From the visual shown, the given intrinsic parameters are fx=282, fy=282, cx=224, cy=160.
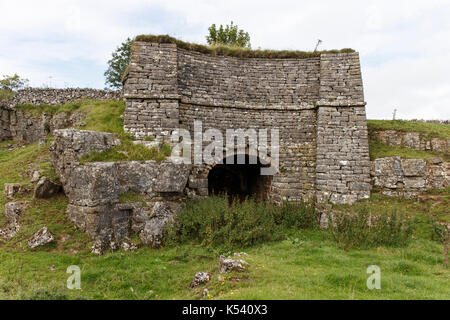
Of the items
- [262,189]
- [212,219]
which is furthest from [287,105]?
[212,219]

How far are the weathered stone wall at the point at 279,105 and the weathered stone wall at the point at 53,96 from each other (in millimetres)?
4104

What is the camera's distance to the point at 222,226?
898 cm

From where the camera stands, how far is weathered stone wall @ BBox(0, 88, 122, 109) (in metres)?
15.1

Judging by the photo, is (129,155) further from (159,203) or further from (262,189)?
(262,189)

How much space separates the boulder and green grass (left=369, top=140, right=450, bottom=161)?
12.2 m

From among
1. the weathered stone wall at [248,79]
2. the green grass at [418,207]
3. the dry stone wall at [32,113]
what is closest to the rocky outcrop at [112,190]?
the weathered stone wall at [248,79]

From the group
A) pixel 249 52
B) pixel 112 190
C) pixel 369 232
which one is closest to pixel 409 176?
pixel 369 232

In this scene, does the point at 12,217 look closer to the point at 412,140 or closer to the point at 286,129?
the point at 286,129

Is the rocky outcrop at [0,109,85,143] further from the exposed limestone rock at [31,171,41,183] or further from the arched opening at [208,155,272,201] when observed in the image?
the arched opening at [208,155,272,201]

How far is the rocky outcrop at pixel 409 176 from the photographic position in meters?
11.0

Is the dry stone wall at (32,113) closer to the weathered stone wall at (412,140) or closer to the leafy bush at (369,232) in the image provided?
the leafy bush at (369,232)

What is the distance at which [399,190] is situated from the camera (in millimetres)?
11148

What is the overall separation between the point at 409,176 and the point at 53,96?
18.2m

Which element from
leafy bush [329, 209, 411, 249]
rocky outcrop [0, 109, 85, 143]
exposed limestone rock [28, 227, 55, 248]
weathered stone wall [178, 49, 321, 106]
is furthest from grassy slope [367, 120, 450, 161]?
rocky outcrop [0, 109, 85, 143]
